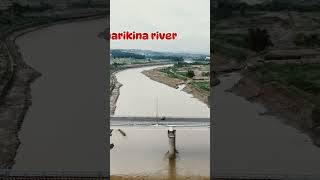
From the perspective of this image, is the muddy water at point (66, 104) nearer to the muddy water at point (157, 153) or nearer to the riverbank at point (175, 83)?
the muddy water at point (157, 153)

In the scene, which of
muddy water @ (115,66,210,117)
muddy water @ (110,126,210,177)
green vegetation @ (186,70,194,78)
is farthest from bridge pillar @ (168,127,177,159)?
green vegetation @ (186,70,194,78)

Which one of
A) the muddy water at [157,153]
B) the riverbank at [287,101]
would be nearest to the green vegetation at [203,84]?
the riverbank at [287,101]

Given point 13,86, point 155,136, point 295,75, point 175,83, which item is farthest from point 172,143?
point 13,86

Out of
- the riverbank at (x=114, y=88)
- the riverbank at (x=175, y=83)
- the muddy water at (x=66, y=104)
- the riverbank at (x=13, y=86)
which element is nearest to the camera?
the riverbank at (x=175, y=83)

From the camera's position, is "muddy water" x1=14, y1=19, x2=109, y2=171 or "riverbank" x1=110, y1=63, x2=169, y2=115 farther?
"muddy water" x1=14, y1=19, x2=109, y2=171

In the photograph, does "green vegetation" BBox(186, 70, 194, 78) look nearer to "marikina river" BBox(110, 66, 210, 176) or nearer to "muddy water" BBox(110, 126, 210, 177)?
"marikina river" BBox(110, 66, 210, 176)

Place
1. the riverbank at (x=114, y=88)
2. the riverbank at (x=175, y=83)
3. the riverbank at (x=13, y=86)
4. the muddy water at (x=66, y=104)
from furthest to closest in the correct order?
the riverbank at (x=13, y=86) → the muddy water at (x=66, y=104) → the riverbank at (x=114, y=88) → the riverbank at (x=175, y=83)
